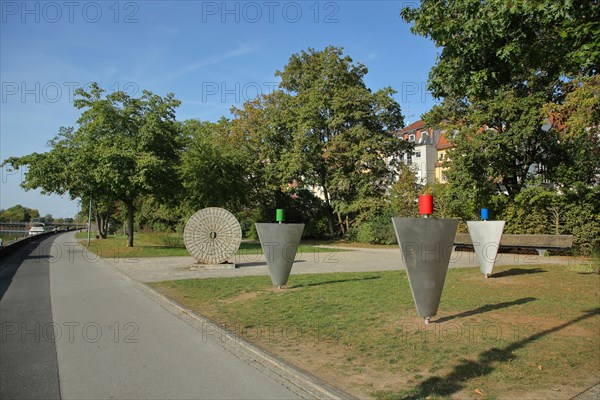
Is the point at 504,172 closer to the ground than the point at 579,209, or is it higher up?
higher up

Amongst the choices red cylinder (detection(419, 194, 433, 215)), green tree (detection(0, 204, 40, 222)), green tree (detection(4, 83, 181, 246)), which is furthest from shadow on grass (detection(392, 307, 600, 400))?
green tree (detection(0, 204, 40, 222))

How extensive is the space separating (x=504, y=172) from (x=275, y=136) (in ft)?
61.4

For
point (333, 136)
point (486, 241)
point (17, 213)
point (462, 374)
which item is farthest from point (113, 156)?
point (17, 213)

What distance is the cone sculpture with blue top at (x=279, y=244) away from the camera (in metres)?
10.6

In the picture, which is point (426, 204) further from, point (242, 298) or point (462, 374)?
point (242, 298)

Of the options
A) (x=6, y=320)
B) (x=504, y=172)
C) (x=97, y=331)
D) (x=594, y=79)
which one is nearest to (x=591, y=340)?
(x=594, y=79)

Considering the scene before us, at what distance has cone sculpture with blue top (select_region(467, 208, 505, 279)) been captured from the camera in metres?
11.9

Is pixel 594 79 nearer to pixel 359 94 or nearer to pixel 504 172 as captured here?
pixel 504 172

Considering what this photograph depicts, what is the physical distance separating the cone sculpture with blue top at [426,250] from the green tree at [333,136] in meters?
24.9

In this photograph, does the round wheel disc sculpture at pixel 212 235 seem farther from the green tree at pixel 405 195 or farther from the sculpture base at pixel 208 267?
the green tree at pixel 405 195

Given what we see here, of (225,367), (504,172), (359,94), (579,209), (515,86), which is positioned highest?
(359,94)

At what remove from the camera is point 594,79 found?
9.58 m

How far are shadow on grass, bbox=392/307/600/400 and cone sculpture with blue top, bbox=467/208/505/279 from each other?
6013 millimetres

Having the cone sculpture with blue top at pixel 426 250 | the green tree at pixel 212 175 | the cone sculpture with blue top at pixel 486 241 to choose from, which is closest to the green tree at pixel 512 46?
the cone sculpture with blue top at pixel 426 250
